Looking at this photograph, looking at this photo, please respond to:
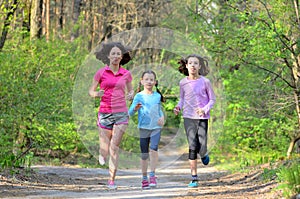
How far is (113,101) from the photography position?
8180 millimetres

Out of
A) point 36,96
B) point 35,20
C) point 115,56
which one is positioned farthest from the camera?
point 35,20

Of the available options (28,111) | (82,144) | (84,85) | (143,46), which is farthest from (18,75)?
(143,46)

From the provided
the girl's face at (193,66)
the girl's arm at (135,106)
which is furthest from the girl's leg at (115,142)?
the girl's face at (193,66)

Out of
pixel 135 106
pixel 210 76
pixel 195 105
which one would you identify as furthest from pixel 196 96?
pixel 210 76

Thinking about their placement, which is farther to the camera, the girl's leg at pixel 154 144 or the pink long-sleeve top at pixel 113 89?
the girl's leg at pixel 154 144

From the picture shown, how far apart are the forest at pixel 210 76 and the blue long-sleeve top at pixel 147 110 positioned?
217 centimetres

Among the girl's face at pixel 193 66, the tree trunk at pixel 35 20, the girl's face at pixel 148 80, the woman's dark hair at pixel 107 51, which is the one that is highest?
the tree trunk at pixel 35 20

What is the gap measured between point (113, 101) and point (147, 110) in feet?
1.88

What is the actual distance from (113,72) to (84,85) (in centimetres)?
741

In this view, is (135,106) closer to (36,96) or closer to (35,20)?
(36,96)

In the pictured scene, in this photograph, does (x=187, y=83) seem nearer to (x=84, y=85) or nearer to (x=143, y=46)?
(x=84, y=85)

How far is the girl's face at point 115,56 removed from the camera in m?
8.41

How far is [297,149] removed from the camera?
1619 cm

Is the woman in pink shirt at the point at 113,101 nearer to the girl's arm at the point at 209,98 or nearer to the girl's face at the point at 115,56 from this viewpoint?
the girl's face at the point at 115,56
